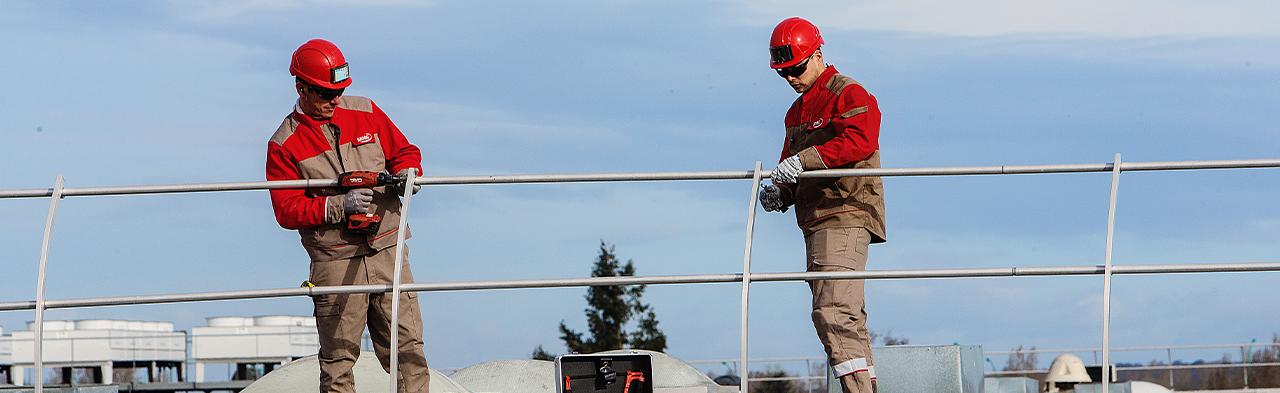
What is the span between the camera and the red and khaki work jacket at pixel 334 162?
5.05m

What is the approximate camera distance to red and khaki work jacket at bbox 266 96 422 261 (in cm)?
505

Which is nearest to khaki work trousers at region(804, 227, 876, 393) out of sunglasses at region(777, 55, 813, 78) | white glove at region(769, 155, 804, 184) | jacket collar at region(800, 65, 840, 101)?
white glove at region(769, 155, 804, 184)

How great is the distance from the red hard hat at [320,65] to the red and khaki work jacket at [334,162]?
165mm

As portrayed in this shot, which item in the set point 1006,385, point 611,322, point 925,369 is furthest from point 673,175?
point 611,322

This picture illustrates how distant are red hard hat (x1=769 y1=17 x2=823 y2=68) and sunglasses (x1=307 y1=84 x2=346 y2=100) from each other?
1941mm

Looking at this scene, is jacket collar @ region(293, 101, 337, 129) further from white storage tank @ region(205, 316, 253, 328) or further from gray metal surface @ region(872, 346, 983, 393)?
white storage tank @ region(205, 316, 253, 328)

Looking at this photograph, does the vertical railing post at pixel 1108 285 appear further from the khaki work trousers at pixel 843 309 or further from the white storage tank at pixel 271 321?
the white storage tank at pixel 271 321

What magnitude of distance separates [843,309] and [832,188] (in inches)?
21.0

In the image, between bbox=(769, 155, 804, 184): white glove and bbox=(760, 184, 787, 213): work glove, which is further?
bbox=(760, 184, 787, 213): work glove

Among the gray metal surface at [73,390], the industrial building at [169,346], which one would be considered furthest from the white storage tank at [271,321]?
the gray metal surface at [73,390]

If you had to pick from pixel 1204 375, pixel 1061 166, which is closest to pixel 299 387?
pixel 1061 166

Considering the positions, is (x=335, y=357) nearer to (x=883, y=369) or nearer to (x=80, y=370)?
(x=883, y=369)

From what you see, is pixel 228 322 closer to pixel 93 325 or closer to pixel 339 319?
pixel 93 325

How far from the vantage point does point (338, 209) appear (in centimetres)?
486
